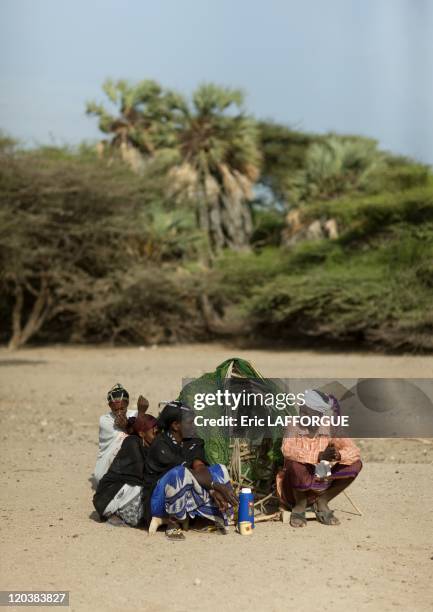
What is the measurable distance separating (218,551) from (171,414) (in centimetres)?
111

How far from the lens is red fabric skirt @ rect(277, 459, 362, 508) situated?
7320mm

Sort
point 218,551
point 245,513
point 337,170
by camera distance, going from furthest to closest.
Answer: point 337,170
point 245,513
point 218,551

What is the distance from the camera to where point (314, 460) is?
7.30m

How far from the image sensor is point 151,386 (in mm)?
17453

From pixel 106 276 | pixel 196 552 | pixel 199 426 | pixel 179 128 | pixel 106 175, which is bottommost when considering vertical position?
pixel 196 552

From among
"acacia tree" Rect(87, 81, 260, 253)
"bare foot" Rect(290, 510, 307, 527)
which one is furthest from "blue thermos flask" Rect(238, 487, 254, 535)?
"acacia tree" Rect(87, 81, 260, 253)

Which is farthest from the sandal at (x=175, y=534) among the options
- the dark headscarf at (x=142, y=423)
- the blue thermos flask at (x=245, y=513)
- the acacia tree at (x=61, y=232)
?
the acacia tree at (x=61, y=232)

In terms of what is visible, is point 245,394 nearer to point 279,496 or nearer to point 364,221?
point 279,496

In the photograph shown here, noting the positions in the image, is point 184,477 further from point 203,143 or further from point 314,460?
point 203,143

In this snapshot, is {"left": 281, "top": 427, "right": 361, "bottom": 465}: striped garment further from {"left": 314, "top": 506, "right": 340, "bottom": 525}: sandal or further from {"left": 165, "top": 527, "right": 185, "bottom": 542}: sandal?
{"left": 165, "top": 527, "right": 185, "bottom": 542}: sandal

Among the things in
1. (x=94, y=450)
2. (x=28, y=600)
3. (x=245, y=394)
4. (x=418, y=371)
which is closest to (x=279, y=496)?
(x=245, y=394)

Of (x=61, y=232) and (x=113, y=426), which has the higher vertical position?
(x=61, y=232)

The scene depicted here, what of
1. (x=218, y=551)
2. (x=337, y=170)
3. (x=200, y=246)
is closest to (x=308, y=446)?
(x=218, y=551)

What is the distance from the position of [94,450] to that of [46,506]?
2.88 m
